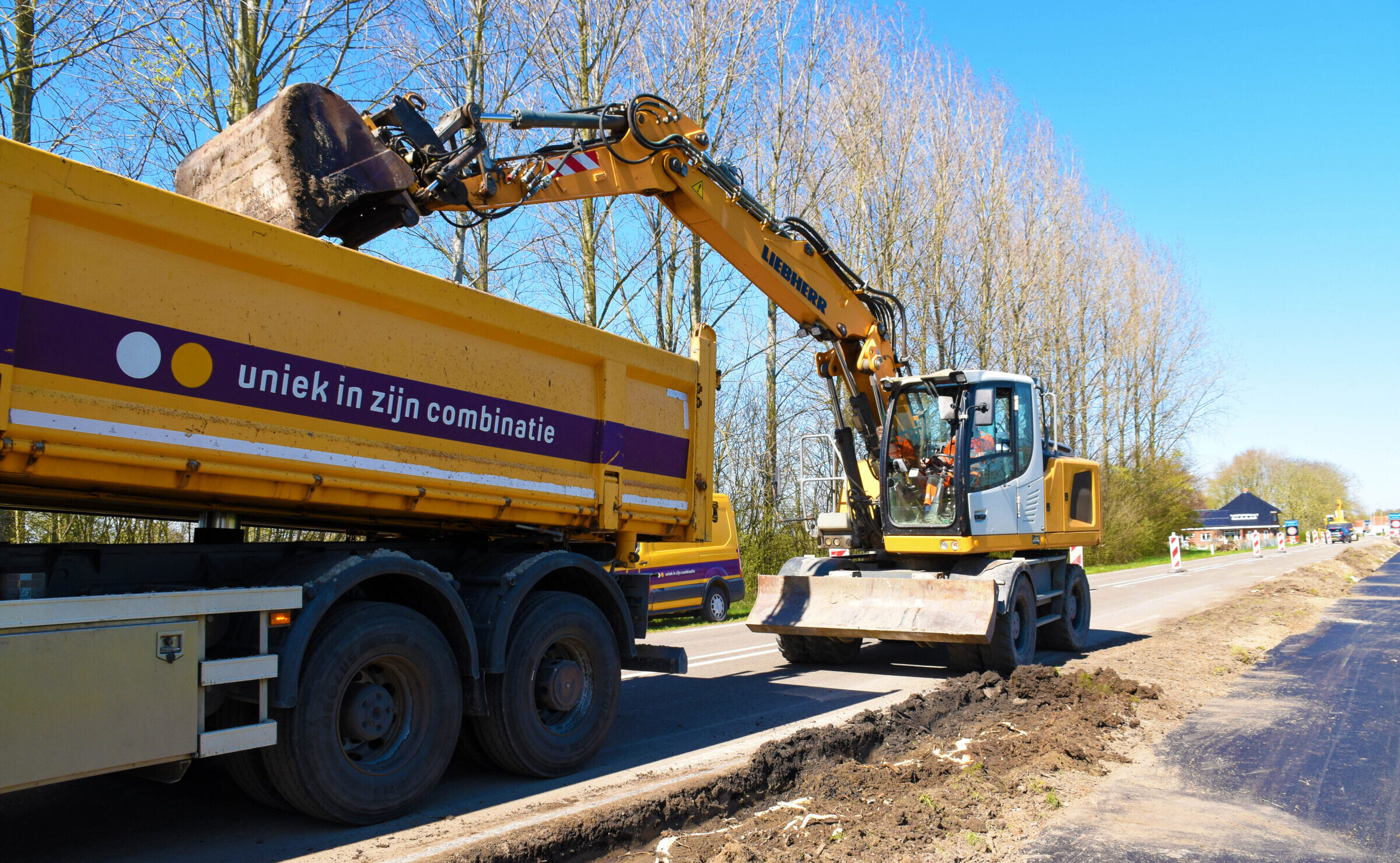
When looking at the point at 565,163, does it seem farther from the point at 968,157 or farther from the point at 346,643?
the point at 968,157

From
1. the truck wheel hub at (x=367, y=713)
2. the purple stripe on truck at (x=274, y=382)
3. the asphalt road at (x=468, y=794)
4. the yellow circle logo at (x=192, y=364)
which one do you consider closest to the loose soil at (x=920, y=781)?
the asphalt road at (x=468, y=794)

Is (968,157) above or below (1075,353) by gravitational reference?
above

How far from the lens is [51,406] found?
3.58m

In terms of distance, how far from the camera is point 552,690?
570 centimetres

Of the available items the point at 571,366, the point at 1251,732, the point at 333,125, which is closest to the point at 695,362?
the point at 571,366

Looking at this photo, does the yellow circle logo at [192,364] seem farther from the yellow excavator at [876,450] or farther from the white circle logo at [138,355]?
the yellow excavator at [876,450]

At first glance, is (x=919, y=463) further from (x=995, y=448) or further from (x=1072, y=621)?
(x=1072, y=621)

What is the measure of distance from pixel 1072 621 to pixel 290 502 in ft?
32.0

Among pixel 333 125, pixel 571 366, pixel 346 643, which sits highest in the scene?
pixel 333 125

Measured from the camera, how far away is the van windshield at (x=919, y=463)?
9.81 metres

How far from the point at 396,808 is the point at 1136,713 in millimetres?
5667

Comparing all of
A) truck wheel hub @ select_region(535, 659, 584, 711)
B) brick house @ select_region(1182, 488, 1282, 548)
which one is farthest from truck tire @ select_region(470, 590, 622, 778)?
brick house @ select_region(1182, 488, 1282, 548)

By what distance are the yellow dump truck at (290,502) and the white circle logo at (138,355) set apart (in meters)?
0.01

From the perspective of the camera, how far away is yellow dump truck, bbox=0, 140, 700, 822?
361 centimetres
